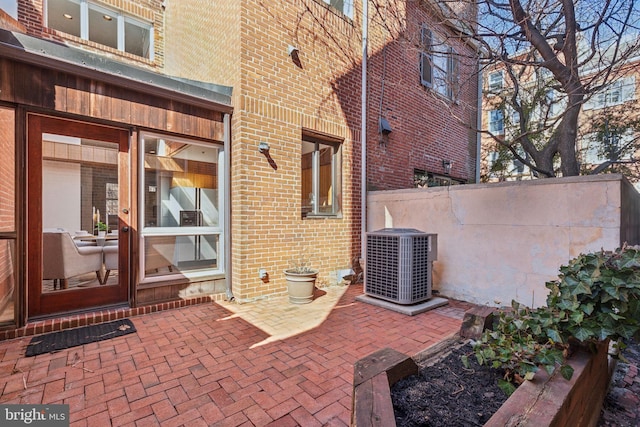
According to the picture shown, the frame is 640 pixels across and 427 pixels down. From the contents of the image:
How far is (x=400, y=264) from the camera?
3.94m

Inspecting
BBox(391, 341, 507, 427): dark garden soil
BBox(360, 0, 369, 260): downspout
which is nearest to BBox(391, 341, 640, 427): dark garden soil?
BBox(391, 341, 507, 427): dark garden soil

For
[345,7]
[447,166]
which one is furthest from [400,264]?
[447,166]

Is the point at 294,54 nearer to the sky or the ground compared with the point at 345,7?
nearer to the ground

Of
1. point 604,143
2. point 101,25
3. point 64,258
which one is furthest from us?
point 604,143

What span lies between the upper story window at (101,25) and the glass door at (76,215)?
4676mm

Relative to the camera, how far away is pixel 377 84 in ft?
20.0

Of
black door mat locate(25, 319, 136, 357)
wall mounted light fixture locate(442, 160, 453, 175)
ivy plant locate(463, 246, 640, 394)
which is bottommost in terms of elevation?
black door mat locate(25, 319, 136, 357)

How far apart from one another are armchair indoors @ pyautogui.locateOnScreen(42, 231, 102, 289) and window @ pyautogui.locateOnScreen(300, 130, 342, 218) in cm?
Answer: 299

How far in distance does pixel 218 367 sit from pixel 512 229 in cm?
393

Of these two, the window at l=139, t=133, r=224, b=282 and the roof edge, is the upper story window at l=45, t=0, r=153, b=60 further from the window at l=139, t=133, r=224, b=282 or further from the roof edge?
the window at l=139, t=133, r=224, b=282

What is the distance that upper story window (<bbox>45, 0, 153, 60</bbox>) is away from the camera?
6254 mm

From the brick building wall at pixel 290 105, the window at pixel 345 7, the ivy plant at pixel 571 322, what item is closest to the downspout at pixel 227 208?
the brick building wall at pixel 290 105

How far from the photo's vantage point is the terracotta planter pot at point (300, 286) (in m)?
4.20

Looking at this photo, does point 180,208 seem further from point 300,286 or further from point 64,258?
point 300,286
